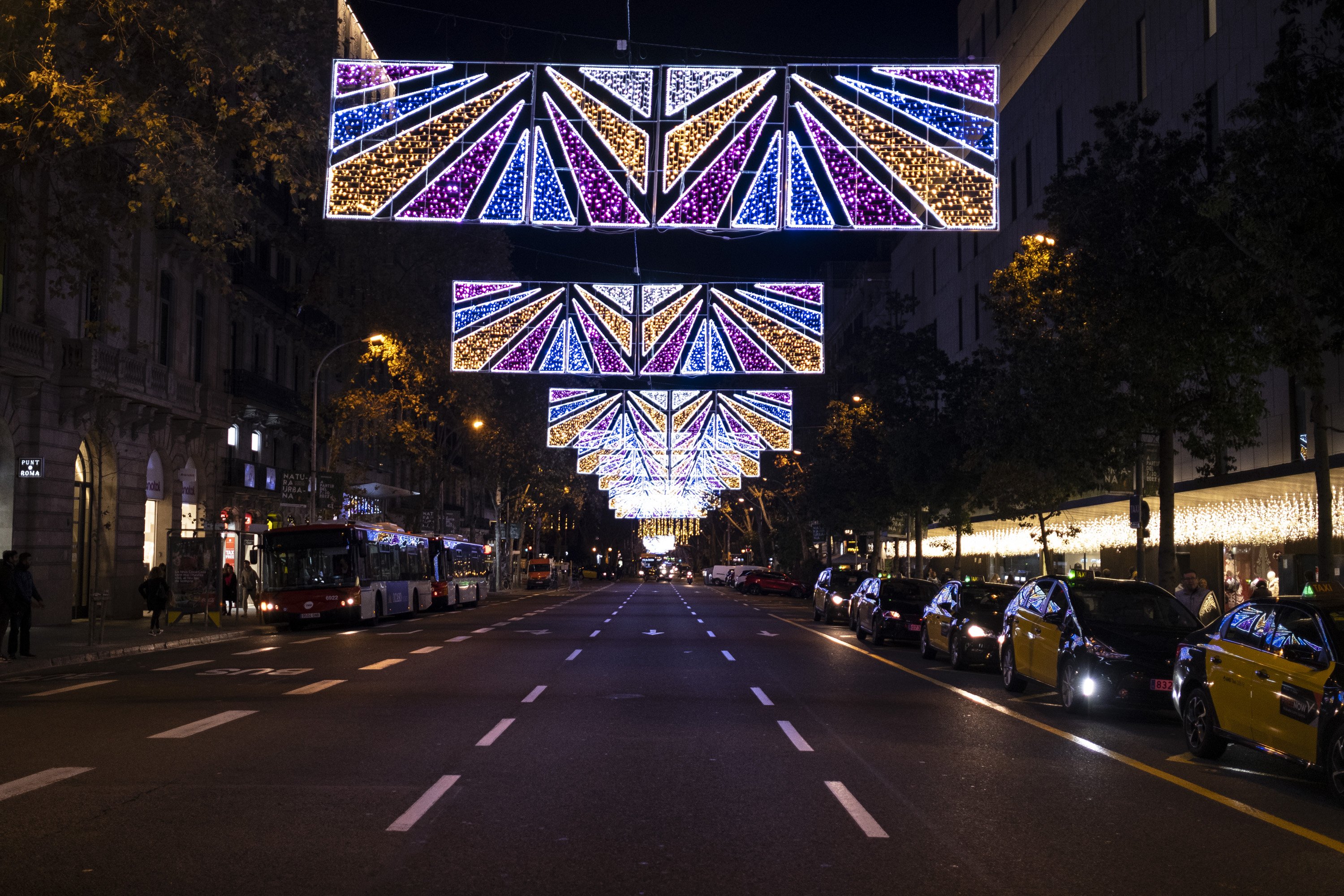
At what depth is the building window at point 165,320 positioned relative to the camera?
40.2m

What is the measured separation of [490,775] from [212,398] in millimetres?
35769

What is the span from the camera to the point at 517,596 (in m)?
79.2

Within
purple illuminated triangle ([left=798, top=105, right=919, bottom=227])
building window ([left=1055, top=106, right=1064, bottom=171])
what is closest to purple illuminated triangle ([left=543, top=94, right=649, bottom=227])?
purple illuminated triangle ([left=798, top=105, right=919, bottom=227])

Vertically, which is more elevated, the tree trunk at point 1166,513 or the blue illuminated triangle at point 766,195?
the blue illuminated triangle at point 766,195

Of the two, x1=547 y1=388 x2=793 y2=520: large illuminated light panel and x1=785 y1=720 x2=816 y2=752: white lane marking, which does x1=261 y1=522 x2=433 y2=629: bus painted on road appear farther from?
x1=785 y1=720 x2=816 y2=752: white lane marking

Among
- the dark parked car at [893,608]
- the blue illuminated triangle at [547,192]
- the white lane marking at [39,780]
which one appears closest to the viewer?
the white lane marking at [39,780]

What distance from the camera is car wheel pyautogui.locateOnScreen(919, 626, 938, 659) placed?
86.0ft

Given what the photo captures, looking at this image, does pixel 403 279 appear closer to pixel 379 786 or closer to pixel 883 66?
pixel 883 66

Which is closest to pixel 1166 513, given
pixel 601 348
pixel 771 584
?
pixel 601 348

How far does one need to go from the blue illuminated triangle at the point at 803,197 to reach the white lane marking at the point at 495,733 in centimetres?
1314

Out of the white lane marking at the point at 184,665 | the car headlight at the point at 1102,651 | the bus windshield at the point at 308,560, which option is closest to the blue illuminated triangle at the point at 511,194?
the white lane marking at the point at 184,665

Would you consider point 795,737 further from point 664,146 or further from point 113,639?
point 113,639

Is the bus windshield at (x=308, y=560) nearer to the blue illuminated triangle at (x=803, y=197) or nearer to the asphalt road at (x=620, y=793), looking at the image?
the asphalt road at (x=620, y=793)

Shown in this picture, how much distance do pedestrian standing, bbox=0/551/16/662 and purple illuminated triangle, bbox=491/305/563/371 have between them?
17349mm
